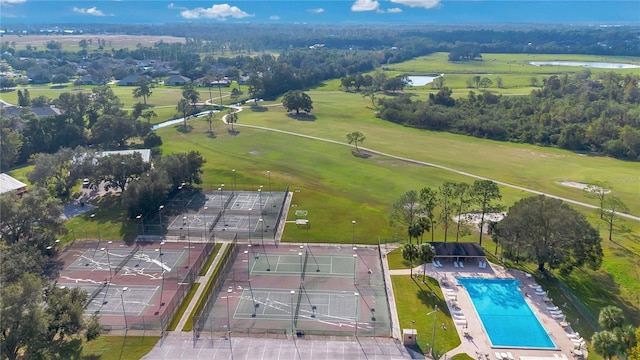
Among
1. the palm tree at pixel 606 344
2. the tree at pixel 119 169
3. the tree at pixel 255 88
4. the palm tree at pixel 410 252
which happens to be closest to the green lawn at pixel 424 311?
the palm tree at pixel 410 252

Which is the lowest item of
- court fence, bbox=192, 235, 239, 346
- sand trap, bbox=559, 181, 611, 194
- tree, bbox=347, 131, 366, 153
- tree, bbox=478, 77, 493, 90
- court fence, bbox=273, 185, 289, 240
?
court fence, bbox=192, 235, 239, 346

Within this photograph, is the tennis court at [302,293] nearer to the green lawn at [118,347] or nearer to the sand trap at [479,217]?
the green lawn at [118,347]

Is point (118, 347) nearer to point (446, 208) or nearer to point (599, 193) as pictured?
point (446, 208)

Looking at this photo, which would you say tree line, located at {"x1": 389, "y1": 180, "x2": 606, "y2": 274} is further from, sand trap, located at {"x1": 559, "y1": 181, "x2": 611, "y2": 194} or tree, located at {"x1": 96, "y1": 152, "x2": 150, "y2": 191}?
tree, located at {"x1": 96, "y1": 152, "x2": 150, "y2": 191}

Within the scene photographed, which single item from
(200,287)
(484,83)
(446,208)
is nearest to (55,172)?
(200,287)

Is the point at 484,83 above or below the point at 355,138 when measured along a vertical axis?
above

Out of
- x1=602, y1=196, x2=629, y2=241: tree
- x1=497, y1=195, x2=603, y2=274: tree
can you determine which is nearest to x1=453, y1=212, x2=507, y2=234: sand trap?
x1=497, y1=195, x2=603, y2=274: tree
